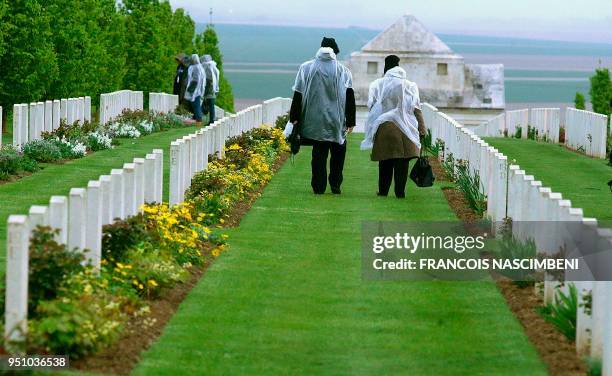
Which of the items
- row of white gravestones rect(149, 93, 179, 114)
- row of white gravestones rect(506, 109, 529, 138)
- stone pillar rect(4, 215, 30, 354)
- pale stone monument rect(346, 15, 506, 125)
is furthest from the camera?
pale stone monument rect(346, 15, 506, 125)

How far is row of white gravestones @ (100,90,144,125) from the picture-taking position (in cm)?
2825

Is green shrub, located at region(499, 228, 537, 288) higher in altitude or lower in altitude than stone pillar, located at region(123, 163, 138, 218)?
lower

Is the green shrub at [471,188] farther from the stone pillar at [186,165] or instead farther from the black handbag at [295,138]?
the stone pillar at [186,165]

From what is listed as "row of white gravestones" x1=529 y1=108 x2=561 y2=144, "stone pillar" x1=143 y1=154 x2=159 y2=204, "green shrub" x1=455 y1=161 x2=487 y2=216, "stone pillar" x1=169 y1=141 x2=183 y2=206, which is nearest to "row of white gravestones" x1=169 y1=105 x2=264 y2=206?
"stone pillar" x1=169 y1=141 x2=183 y2=206

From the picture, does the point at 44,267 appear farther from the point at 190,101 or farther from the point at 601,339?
the point at 190,101

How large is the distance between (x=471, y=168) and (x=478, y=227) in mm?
3635

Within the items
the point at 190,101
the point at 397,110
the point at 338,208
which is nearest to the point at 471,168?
the point at 397,110

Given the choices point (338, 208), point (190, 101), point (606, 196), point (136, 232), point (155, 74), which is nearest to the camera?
point (136, 232)

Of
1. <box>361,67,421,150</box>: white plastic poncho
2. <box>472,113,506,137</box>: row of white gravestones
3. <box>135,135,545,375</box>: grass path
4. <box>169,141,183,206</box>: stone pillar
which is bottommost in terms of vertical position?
<box>472,113,506,137</box>: row of white gravestones

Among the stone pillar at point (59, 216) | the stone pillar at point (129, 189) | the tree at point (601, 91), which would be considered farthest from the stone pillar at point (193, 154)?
the tree at point (601, 91)

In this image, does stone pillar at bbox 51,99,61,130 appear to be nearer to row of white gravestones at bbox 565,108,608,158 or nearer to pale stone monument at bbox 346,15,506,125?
row of white gravestones at bbox 565,108,608,158

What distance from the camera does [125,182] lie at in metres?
11.3

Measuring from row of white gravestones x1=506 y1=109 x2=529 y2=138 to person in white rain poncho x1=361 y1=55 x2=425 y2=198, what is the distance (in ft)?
58.0

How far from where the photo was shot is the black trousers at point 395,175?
17469 mm
